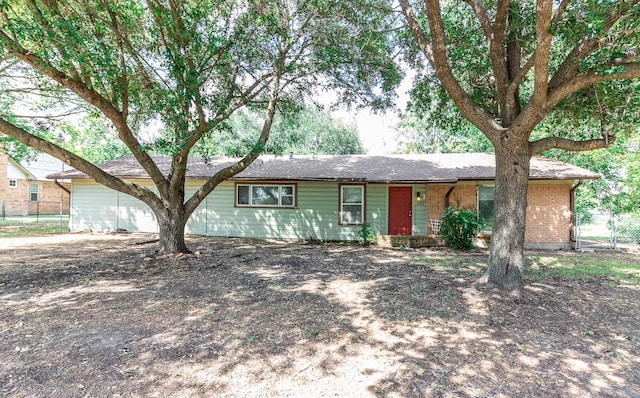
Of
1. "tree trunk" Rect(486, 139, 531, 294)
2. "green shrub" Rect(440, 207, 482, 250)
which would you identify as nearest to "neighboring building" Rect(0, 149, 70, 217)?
"green shrub" Rect(440, 207, 482, 250)

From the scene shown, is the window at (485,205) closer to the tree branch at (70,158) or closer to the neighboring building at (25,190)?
the tree branch at (70,158)

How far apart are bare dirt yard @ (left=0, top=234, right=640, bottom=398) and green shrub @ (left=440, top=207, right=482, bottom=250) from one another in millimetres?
3301

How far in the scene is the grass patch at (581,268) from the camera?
6.47 metres

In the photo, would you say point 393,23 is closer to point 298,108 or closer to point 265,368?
point 298,108

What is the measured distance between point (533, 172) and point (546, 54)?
310 inches

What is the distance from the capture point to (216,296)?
4.96 meters

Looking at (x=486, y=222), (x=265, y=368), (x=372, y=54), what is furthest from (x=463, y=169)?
(x=265, y=368)

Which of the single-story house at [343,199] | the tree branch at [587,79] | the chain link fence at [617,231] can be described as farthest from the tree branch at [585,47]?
the chain link fence at [617,231]

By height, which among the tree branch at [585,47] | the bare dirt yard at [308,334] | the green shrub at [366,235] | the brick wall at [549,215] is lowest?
the bare dirt yard at [308,334]

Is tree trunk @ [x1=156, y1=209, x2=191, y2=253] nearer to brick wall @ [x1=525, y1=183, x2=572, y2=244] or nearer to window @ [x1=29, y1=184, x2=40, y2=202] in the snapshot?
brick wall @ [x1=525, y1=183, x2=572, y2=244]

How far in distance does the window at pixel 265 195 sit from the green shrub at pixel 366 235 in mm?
2857

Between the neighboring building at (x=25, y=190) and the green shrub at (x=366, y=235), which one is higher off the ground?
the neighboring building at (x=25, y=190)

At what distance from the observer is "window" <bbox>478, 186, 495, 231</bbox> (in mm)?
11172

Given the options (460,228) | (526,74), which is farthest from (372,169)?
(526,74)
